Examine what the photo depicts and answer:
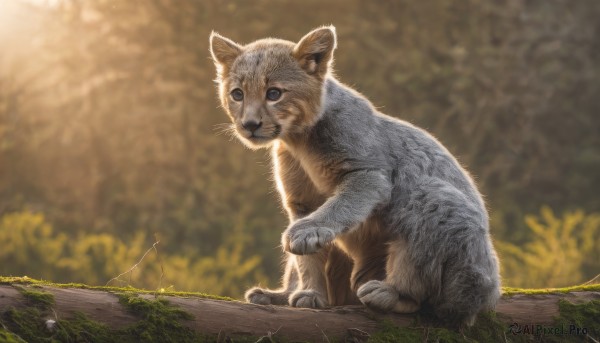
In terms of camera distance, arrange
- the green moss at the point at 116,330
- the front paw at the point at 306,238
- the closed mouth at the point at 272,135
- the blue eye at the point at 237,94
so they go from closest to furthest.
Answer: the green moss at the point at 116,330, the front paw at the point at 306,238, the closed mouth at the point at 272,135, the blue eye at the point at 237,94

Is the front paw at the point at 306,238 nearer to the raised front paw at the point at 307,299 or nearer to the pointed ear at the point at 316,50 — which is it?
the raised front paw at the point at 307,299

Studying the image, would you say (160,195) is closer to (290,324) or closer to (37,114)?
(37,114)

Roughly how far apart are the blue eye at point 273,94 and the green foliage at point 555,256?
6629mm

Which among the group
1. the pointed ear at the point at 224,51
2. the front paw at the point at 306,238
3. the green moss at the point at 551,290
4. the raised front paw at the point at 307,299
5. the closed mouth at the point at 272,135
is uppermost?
the pointed ear at the point at 224,51

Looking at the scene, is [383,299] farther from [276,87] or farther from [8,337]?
[8,337]

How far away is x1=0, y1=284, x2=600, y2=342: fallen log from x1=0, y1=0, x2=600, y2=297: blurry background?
6830mm

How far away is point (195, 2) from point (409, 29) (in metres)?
3.64

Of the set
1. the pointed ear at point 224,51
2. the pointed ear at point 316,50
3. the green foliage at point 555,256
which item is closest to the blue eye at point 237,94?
the pointed ear at point 224,51

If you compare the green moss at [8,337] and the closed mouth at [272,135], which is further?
the closed mouth at [272,135]

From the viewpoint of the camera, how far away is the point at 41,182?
12.9 meters

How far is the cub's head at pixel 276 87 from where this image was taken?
508 centimetres

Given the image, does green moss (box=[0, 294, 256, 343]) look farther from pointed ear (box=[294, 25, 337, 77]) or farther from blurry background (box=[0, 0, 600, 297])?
blurry background (box=[0, 0, 600, 297])

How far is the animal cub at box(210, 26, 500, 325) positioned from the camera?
4.76 meters

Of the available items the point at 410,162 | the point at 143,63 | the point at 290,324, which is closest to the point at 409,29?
the point at 143,63
